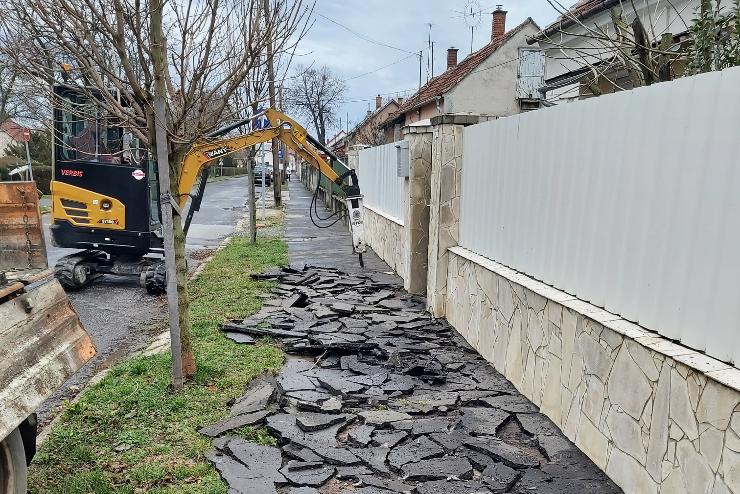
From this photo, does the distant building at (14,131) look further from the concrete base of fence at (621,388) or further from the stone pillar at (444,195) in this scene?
the concrete base of fence at (621,388)

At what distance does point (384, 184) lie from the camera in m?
14.5

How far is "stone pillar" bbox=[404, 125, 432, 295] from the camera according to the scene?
9570 mm

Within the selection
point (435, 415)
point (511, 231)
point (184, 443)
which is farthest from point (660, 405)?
point (184, 443)

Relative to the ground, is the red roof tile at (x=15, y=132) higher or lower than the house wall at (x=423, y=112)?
lower

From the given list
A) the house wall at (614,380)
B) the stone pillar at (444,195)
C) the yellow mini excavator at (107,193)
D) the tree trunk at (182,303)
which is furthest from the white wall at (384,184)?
the tree trunk at (182,303)

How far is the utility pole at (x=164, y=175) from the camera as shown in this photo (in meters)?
4.97

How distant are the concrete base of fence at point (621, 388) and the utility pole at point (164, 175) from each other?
334cm

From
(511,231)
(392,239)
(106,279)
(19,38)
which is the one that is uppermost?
(19,38)

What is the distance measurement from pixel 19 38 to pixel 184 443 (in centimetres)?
398

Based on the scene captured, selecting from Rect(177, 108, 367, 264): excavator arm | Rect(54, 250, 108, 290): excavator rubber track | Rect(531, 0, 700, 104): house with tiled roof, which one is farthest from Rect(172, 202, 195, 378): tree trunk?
Rect(54, 250, 108, 290): excavator rubber track

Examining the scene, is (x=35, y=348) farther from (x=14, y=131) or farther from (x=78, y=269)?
(x=14, y=131)

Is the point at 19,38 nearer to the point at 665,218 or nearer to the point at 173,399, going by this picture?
the point at 173,399

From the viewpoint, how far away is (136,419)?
16.7 feet

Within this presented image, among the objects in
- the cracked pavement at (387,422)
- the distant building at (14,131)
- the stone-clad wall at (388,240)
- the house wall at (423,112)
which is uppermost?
the house wall at (423,112)
